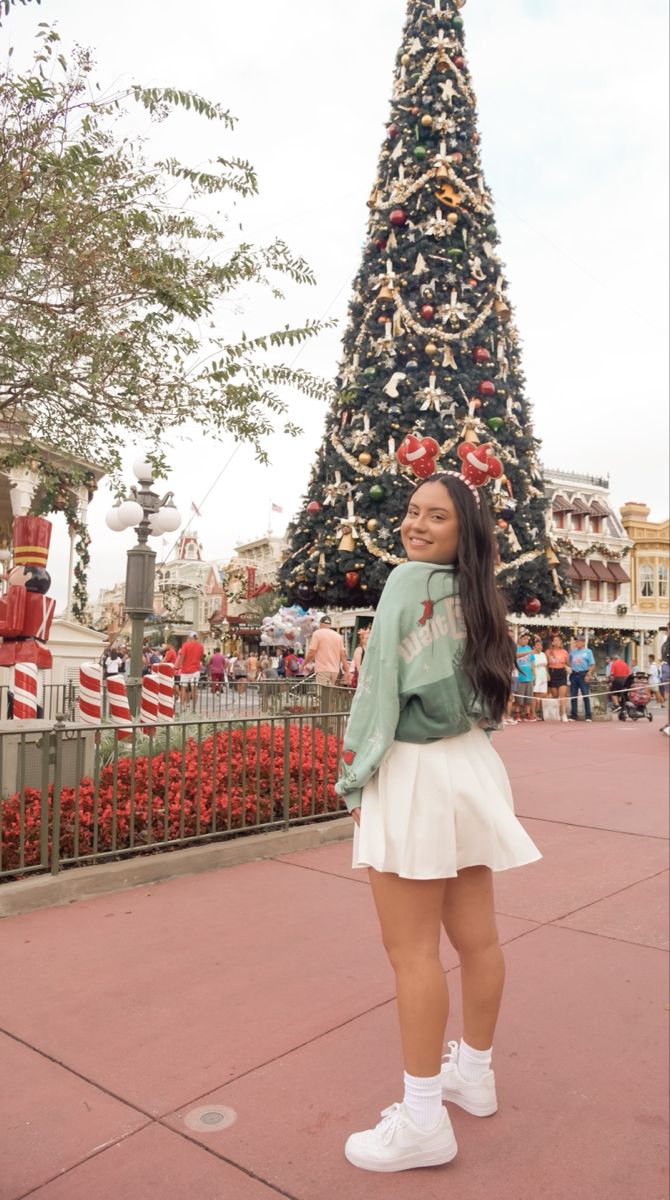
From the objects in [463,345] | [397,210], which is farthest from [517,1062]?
[397,210]

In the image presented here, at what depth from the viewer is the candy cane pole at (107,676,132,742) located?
23.9ft

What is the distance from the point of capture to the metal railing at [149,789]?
491 cm

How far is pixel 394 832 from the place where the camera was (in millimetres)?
2355

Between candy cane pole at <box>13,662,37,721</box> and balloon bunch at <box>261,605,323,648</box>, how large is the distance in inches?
613

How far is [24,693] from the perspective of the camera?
674 cm

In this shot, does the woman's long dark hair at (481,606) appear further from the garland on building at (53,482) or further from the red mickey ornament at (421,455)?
the garland on building at (53,482)

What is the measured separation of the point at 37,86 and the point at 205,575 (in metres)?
84.5

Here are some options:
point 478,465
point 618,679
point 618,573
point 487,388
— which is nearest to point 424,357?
point 487,388

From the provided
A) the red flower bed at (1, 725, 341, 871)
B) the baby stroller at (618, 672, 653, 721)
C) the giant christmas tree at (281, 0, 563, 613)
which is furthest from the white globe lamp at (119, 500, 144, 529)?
the baby stroller at (618, 672, 653, 721)

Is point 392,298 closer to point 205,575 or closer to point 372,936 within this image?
point 372,936

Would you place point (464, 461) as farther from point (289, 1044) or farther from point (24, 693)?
point (24, 693)

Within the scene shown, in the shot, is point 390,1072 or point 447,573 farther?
point 390,1072

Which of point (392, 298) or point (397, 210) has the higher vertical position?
point (397, 210)

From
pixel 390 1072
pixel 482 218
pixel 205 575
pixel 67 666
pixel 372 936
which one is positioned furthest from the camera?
pixel 205 575
